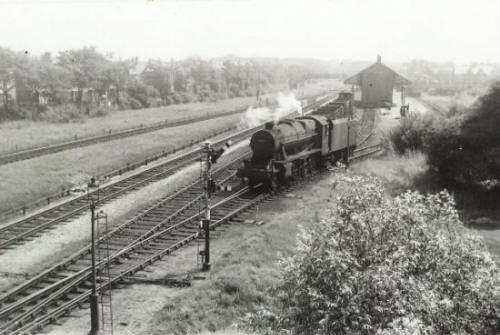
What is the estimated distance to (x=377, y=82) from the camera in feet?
203

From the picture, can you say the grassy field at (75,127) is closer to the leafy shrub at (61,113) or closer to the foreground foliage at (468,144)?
the leafy shrub at (61,113)

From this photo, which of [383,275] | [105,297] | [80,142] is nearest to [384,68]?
[80,142]

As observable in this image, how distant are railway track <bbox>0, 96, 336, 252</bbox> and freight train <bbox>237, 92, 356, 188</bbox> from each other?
4.99m

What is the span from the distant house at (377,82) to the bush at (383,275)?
2049 inches

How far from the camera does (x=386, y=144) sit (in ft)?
129

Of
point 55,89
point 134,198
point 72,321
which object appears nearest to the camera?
point 72,321

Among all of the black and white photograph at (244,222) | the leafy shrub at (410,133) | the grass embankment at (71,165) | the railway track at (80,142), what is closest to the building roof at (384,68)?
the black and white photograph at (244,222)

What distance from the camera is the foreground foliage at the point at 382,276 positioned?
9.33 meters

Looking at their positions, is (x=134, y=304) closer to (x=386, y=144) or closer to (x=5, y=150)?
(x=5, y=150)

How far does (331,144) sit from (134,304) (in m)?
19.0

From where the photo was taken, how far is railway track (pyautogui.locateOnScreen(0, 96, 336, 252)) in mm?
19372

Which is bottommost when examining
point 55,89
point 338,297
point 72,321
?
point 72,321

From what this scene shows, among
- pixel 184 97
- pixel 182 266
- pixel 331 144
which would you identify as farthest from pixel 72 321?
pixel 184 97

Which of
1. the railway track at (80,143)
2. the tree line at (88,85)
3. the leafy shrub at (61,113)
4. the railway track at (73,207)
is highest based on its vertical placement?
the tree line at (88,85)
